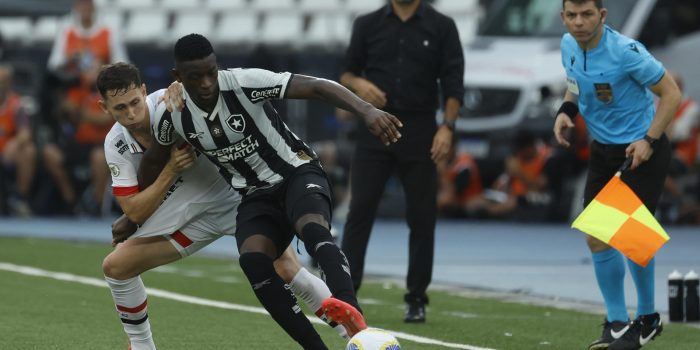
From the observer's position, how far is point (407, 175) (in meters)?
10.6

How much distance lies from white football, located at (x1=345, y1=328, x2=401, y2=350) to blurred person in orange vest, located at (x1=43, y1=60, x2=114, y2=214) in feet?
41.1

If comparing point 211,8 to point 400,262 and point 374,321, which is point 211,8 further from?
point 374,321

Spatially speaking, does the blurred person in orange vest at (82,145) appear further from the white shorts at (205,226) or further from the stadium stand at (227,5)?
the white shorts at (205,226)

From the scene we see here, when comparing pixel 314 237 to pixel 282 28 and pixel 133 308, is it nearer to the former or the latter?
pixel 133 308

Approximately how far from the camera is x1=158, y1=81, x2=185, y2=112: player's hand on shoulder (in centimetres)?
779

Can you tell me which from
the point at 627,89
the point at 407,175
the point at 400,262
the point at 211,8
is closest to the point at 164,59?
the point at 211,8

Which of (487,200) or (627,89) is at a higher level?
(627,89)

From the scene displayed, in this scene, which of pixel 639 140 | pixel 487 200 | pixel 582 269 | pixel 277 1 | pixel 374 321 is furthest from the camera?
pixel 277 1

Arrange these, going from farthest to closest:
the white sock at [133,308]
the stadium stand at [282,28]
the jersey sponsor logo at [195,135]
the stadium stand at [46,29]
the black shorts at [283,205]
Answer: the stadium stand at [46,29] < the stadium stand at [282,28] < the white sock at [133,308] < the jersey sponsor logo at [195,135] < the black shorts at [283,205]

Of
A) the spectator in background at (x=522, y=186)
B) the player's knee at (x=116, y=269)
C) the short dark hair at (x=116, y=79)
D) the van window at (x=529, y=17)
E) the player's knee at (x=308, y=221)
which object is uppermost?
the short dark hair at (x=116, y=79)

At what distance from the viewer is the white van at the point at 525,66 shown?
1891 centimetres

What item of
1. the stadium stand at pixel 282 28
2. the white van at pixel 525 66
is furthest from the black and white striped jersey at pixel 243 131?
the stadium stand at pixel 282 28

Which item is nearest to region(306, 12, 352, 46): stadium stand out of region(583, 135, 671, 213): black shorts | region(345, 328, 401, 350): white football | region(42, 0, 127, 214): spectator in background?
region(42, 0, 127, 214): spectator in background

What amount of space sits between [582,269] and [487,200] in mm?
6143
